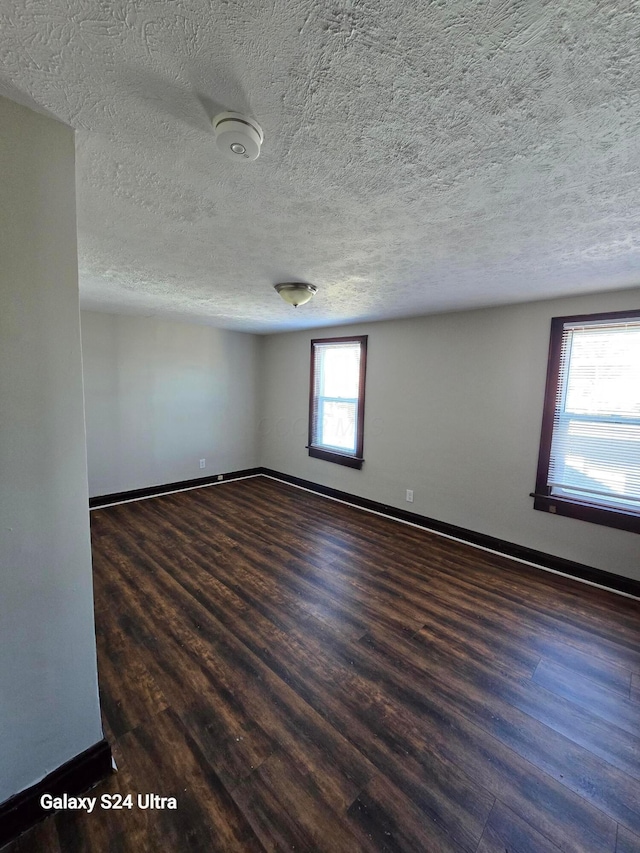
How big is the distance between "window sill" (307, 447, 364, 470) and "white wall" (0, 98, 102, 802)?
340 cm

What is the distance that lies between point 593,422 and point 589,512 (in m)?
0.73

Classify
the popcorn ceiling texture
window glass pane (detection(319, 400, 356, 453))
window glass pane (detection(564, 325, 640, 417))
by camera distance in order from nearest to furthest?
the popcorn ceiling texture
window glass pane (detection(564, 325, 640, 417))
window glass pane (detection(319, 400, 356, 453))

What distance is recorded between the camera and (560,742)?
1.51m

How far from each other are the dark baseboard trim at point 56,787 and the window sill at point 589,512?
3.28 meters

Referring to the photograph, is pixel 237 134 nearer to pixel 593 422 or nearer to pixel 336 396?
pixel 593 422

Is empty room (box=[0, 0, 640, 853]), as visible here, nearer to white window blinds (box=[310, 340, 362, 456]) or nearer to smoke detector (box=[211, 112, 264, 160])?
smoke detector (box=[211, 112, 264, 160])

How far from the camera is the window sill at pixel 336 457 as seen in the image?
438 cm

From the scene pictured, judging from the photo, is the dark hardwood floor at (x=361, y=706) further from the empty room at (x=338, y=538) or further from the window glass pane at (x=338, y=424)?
the window glass pane at (x=338, y=424)

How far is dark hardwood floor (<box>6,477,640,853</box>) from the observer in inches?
47.1

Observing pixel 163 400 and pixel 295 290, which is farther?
pixel 163 400

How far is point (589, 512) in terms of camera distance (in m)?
2.74

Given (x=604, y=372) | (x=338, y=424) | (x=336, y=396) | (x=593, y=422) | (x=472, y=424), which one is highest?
(x=604, y=372)

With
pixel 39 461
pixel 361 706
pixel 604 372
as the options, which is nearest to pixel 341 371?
pixel 604 372

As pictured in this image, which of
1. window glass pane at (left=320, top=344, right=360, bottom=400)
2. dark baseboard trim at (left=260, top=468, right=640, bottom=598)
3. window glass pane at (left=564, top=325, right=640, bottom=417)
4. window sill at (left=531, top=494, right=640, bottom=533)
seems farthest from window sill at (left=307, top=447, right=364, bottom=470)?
window glass pane at (left=564, top=325, right=640, bottom=417)
